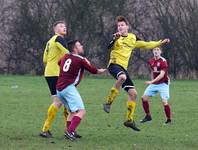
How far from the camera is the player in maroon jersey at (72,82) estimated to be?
434 inches

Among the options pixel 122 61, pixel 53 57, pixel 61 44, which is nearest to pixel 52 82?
pixel 53 57

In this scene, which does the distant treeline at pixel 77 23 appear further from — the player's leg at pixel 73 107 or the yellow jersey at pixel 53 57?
the player's leg at pixel 73 107

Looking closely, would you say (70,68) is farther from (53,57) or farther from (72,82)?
(53,57)

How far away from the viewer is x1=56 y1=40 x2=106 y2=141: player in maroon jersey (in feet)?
36.2

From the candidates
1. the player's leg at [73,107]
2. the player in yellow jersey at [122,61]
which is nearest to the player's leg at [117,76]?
the player in yellow jersey at [122,61]

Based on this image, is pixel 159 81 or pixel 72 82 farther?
pixel 159 81

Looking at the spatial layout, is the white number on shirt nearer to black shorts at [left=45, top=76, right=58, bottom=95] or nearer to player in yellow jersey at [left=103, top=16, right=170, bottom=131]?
black shorts at [left=45, top=76, right=58, bottom=95]

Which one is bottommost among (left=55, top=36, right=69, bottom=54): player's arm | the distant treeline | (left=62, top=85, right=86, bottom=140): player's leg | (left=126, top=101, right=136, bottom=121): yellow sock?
the distant treeline

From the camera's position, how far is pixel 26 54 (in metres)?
43.8

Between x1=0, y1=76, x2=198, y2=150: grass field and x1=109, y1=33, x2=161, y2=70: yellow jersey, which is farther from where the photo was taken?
x1=109, y1=33, x2=161, y2=70: yellow jersey

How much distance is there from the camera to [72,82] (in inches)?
438

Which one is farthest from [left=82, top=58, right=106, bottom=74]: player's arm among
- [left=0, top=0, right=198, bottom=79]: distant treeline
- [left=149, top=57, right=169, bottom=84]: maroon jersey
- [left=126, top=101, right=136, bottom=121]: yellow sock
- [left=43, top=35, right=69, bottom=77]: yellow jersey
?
[left=0, top=0, right=198, bottom=79]: distant treeline

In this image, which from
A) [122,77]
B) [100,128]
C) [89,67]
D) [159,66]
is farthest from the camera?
[159,66]

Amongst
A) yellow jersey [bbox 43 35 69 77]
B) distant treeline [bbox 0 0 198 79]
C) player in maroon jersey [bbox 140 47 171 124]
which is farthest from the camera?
distant treeline [bbox 0 0 198 79]
